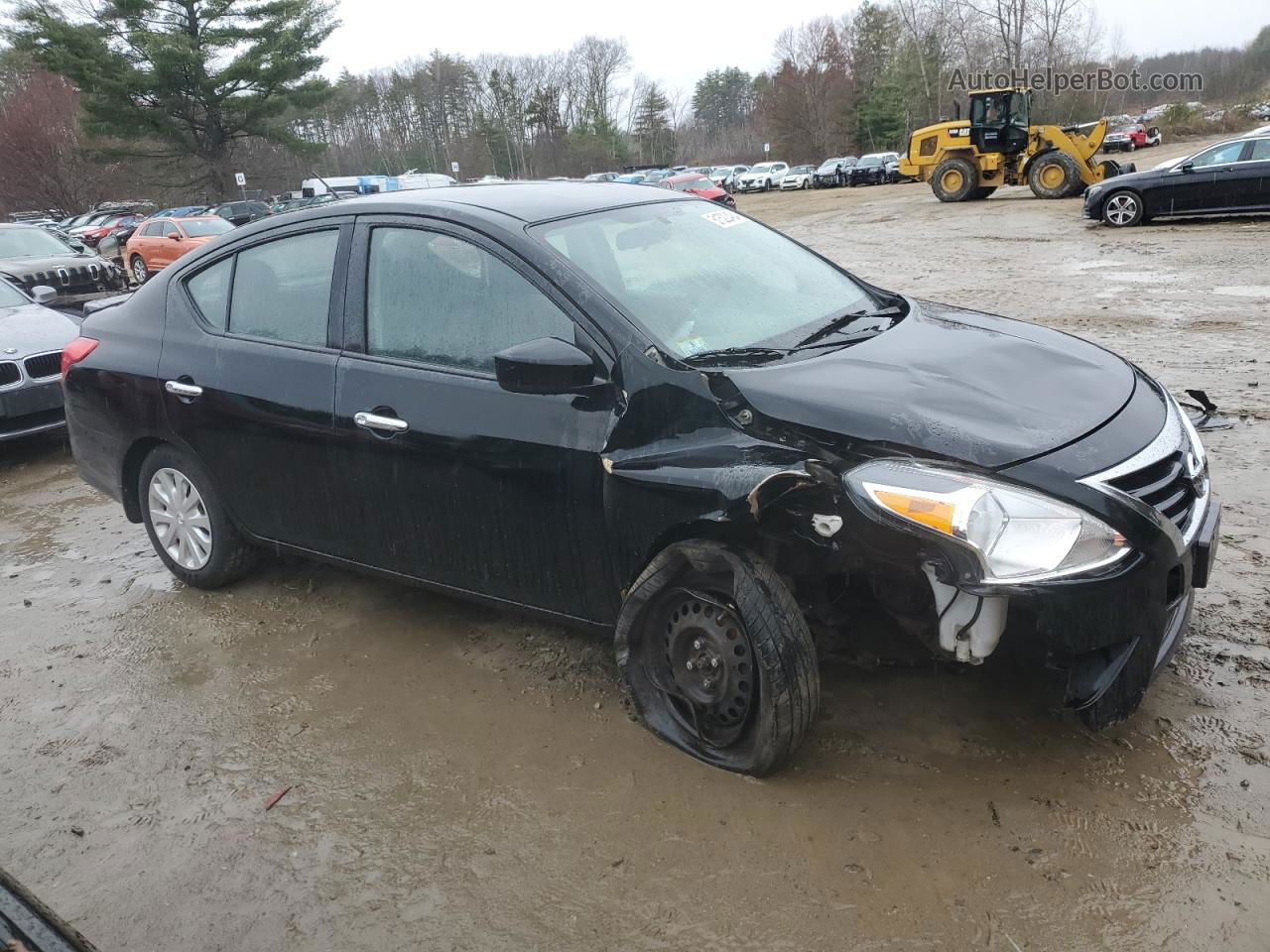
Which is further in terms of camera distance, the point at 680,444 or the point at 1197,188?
the point at 1197,188

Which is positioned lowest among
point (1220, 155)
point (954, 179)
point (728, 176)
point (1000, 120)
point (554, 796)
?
point (554, 796)

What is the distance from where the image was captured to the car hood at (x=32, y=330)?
23.3ft

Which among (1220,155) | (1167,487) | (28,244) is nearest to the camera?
(1167,487)

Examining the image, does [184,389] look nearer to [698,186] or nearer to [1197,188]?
[1197,188]

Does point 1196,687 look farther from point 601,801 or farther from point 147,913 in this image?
point 147,913

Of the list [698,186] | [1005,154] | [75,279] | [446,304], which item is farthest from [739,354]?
[1005,154]

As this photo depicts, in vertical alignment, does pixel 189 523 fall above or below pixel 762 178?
below

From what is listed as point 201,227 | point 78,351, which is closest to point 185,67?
point 201,227

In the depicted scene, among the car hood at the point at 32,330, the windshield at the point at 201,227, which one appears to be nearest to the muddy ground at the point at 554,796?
the car hood at the point at 32,330

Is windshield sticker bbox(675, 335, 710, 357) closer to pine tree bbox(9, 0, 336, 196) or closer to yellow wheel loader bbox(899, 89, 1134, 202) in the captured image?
yellow wheel loader bbox(899, 89, 1134, 202)

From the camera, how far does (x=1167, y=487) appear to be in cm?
266

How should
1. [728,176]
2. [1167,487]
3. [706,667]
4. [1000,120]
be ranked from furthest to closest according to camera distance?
1. [728,176]
2. [1000,120]
3. [706,667]
4. [1167,487]

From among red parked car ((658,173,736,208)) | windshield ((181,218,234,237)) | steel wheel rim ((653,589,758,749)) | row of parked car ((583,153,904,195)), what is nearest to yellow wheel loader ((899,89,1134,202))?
red parked car ((658,173,736,208))

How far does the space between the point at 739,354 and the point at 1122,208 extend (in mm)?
15604
